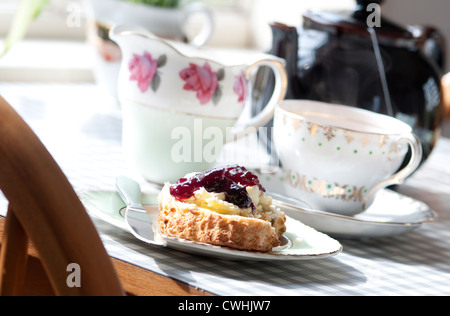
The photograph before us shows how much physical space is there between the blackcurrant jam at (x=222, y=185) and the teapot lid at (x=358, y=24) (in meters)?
0.32

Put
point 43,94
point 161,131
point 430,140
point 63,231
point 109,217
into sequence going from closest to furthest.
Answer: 1. point 63,231
2. point 109,217
3. point 161,131
4. point 430,140
5. point 43,94

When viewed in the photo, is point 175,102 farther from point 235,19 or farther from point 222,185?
point 235,19

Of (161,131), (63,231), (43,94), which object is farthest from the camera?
(43,94)

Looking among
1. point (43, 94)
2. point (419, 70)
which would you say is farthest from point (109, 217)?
point (43, 94)

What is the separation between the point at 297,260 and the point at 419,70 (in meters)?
0.36

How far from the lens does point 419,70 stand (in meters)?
0.80

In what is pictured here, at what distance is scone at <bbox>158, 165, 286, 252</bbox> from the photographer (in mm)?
500

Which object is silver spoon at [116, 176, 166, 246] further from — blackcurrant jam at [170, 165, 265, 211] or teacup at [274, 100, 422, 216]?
teacup at [274, 100, 422, 216]

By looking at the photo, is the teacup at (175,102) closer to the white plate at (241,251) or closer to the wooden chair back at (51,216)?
the white plate at (241,251)

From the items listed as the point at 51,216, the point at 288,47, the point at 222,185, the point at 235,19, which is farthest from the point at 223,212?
the point at 235,19

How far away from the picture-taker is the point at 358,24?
80 cm

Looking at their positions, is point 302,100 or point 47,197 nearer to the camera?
point 47,197

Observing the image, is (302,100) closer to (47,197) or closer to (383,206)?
(383,206)

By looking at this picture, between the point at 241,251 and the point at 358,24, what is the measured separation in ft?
1.32
